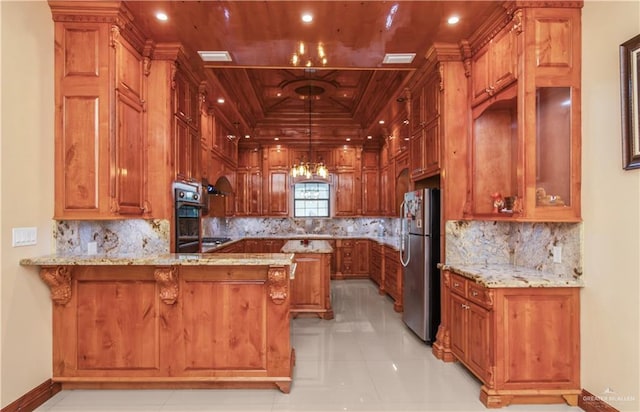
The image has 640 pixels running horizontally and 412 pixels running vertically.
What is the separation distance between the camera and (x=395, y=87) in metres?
4.86

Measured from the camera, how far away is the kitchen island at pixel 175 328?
110 inches

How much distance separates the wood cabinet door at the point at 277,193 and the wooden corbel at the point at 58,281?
511cm

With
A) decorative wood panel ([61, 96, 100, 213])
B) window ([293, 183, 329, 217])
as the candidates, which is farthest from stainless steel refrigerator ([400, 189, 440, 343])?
window ([293, 183, 329, 217])

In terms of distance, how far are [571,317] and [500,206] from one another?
1.00m

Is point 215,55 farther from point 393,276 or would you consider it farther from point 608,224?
point 393,276

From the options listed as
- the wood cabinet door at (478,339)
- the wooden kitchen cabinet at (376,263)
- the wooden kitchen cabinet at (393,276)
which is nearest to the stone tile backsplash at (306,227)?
the wooden kitchen cabinet at (376,263)

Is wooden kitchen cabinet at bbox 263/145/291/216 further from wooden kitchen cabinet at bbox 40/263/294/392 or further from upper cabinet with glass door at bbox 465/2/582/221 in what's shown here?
upper cabinet with glass door at bbox 465/2/582/221

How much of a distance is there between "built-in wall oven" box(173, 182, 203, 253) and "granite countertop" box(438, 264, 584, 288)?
280cm

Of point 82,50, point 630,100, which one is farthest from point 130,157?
point 630,100

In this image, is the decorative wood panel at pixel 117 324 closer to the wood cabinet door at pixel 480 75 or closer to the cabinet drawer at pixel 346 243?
the wood cabinet door at pixel 480 75

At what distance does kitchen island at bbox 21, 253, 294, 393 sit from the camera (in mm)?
2787

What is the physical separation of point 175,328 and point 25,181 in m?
1.56

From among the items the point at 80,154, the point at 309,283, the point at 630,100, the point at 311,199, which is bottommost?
the point at 309,283

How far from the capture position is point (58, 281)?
268cm
